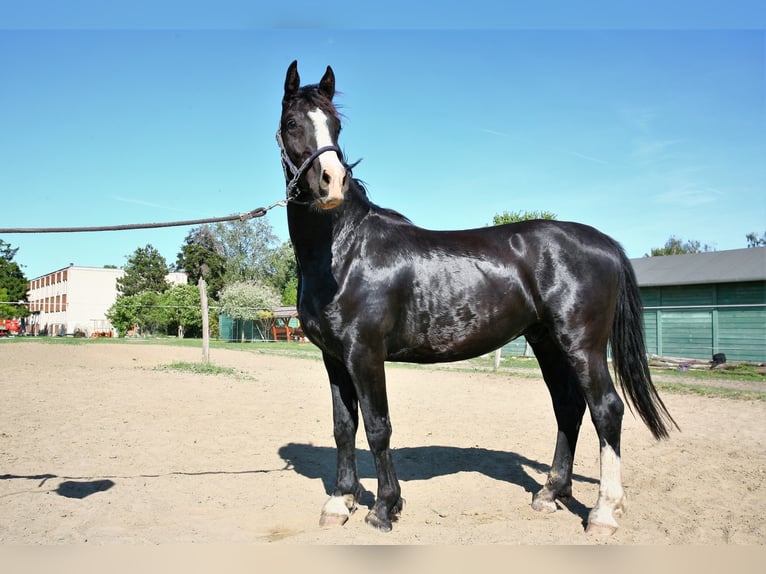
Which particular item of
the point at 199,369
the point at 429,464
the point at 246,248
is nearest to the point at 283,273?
the point at 246,248

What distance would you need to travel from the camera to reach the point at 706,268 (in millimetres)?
24750

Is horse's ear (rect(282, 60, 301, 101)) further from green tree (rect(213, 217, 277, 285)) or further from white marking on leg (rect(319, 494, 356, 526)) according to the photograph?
green tree (rect(213, 217, 277, 285))

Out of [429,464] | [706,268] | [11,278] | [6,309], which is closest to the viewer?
[429,464]

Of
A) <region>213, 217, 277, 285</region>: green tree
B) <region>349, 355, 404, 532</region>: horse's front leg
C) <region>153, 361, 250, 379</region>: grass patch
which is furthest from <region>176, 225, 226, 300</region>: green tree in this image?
<region>349, 355, 404, 532</region>: horse's front leg

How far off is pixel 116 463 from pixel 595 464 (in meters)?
5.21

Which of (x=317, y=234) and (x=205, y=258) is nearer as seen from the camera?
(x=317, y=234)

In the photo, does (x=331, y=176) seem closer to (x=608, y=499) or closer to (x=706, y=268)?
(x=608, y=499)

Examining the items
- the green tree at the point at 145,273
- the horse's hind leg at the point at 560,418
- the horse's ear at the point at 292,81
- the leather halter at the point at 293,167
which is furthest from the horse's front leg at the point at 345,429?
the green tree at the point at 145,273

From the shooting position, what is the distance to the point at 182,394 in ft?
33.4

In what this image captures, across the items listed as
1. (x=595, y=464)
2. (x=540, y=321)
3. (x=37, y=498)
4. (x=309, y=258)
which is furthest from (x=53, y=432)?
(x=595, y=464)

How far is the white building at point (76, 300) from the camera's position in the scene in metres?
60.4

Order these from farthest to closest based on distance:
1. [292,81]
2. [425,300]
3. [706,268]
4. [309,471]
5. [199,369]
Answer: [706,268] → [199,369] → [309,471] → [425,300] → [292,81]

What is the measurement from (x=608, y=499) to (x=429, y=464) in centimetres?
227

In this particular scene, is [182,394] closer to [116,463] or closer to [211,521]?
[116,463]
